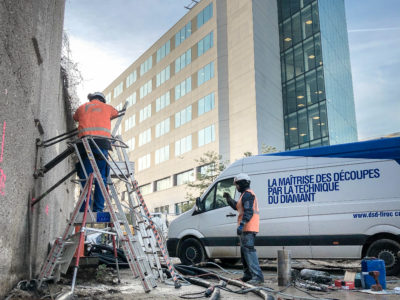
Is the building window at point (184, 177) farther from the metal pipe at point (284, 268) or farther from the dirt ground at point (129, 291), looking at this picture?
the metal pipe at point (284, 268)

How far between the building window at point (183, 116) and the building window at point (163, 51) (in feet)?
25.7

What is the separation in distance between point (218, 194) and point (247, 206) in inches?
110

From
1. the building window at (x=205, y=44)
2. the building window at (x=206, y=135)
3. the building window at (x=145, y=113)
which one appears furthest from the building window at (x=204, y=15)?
the building window at (x=145, y=113)

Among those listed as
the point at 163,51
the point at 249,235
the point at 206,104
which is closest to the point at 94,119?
the point at 249,235

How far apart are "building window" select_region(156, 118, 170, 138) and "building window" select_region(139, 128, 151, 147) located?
2.00 metres

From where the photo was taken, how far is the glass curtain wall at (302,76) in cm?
3134

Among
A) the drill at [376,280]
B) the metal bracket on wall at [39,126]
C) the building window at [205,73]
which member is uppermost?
the building window at [205,73]

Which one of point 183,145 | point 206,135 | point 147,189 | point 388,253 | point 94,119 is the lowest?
point 388,253

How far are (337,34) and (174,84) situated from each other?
52.7ft

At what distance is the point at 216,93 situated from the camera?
3331 cm

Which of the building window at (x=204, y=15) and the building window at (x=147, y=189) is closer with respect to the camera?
the building window at (x=204, y=15)

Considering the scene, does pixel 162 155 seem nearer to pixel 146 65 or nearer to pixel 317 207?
pixel 146 65

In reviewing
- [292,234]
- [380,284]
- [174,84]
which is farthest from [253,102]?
[380,284]

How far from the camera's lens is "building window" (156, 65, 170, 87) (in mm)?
41375
